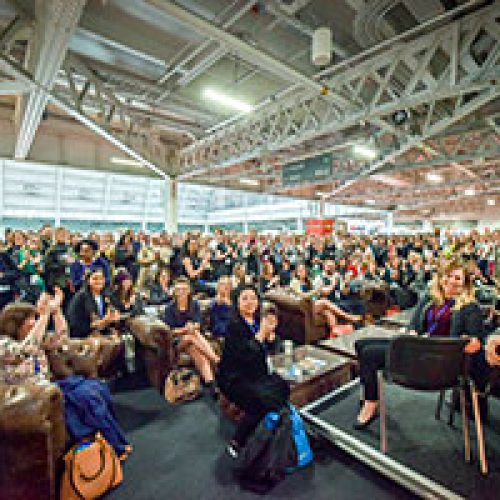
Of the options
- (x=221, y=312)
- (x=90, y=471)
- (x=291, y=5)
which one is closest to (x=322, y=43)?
(x=291, y=5)

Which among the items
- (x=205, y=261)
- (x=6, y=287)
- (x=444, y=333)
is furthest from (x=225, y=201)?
(x=444, y=333)

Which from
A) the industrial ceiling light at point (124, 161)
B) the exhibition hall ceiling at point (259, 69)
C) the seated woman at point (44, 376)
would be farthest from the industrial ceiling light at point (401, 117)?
the industrial ceiling light at point (124, 161)

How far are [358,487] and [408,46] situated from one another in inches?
184

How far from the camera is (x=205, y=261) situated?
5.68m

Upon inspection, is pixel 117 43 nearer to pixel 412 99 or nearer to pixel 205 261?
pixel 205 261

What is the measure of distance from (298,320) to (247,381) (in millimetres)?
2115

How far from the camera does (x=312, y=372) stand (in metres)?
2.65

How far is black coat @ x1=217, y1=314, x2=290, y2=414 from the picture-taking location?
79.4 inches

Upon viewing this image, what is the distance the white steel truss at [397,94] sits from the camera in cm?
346

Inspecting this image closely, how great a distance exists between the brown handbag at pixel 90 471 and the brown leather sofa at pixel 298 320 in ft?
8.83

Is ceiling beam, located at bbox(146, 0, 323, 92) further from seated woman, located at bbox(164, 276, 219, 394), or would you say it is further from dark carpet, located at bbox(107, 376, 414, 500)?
dark carpet, located at bbox(107, 376, 414, 500)

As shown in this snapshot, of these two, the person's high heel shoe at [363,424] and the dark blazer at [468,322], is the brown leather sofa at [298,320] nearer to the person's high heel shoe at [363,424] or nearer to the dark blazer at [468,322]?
the person's high heel shoe at [363,424]

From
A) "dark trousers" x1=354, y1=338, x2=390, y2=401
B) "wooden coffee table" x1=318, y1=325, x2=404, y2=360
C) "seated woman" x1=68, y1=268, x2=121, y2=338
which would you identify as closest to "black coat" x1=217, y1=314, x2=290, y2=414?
"dark trousers" x1=354, y1=338, x2=390, y2=401

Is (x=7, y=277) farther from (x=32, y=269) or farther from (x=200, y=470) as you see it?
(x=200, y=470)
